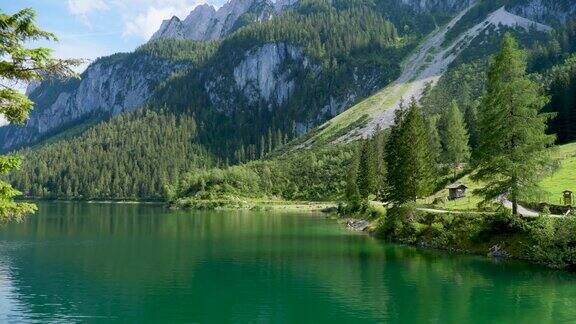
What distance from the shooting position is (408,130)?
81.9 meters

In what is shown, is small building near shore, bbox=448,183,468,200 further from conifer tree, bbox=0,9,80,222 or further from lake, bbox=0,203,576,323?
conifer tree, bbox=0,9,80,222

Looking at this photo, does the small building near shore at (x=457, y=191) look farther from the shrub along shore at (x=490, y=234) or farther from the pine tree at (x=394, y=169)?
the shrub along shore at (x=490, y=234)

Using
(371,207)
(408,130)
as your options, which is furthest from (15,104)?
(371,207)

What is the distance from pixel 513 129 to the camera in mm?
58562

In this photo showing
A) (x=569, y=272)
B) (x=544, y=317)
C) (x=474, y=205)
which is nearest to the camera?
(x=544, y=317)

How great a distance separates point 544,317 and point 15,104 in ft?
113

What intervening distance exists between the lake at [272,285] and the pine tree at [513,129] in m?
9.76

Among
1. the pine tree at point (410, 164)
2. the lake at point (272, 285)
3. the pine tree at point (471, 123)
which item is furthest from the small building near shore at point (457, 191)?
the pine tree at point (471, 123)

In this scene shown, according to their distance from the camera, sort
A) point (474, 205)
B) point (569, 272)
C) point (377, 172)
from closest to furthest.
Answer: point (569, 272) < point (474, 205) < point (377, 172)

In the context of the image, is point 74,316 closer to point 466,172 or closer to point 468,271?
point 468,271

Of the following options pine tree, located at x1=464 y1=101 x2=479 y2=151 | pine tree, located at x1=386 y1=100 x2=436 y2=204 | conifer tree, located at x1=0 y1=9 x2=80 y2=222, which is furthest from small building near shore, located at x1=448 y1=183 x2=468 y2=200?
conifer tree, located at x1=0 y1=9 x2=80 y2=222

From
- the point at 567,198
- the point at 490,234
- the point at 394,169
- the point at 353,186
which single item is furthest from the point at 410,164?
the point at 353,186

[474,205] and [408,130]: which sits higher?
[408,130]

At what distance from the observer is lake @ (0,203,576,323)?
121 ft
